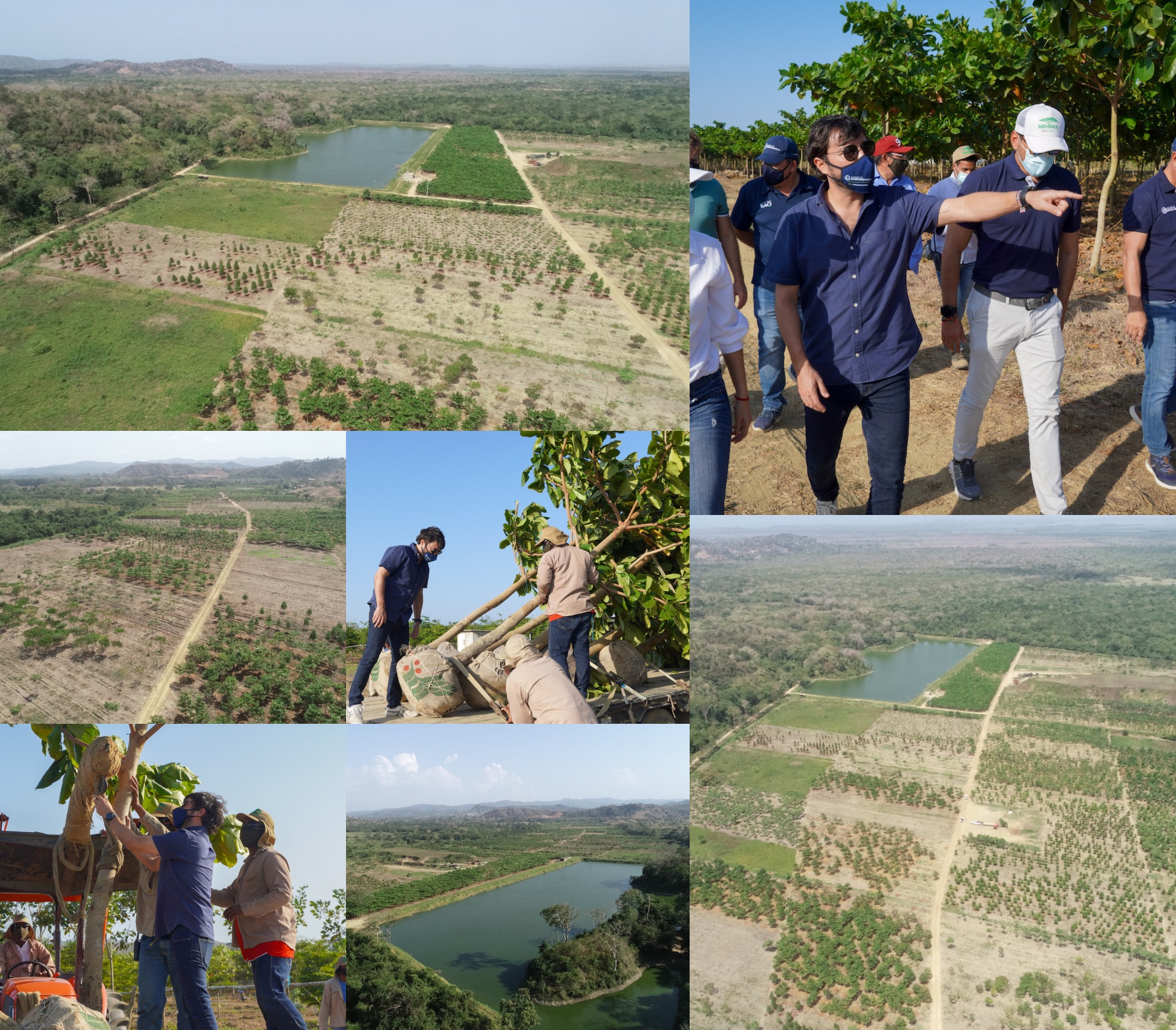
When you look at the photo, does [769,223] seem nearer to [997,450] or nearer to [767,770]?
[997,450]

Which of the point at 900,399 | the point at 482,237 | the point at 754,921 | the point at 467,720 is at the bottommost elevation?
the point at 754,921

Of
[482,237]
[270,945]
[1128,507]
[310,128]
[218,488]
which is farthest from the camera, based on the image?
[310,128]

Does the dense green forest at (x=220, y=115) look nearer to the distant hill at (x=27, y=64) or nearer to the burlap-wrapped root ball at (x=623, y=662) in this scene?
the distant hill at (x=27, y=64)

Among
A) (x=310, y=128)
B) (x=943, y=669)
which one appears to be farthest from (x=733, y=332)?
(x=310, y=128)

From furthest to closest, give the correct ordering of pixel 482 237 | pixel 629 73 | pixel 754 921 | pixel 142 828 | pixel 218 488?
pixel 482 237 < pixel 629 73 < pixel 218 488 < pixel 754 921 < pixel 142 828

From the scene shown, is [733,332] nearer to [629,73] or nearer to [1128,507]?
[1128,507]

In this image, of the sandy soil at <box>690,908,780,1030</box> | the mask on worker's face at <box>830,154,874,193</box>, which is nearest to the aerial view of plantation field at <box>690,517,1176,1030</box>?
the sandy soil at <box>690,908,780,1030</box>

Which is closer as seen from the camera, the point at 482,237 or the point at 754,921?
the point at 754,921
